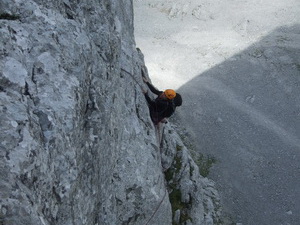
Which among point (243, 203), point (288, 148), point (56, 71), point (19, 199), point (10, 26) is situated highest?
point (10, 26)

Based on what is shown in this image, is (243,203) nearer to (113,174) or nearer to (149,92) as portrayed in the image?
(149,92)

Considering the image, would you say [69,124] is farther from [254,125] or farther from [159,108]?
[254,125]

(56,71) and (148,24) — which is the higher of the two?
(56,71)

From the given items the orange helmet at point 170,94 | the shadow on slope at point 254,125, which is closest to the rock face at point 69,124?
the orange helmet at point 170,94

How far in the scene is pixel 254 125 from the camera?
85.1 feet

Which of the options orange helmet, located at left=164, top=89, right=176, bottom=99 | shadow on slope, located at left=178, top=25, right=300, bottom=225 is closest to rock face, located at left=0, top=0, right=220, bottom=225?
orange helmet, located at left=164, top=89, right=176, bottom=99

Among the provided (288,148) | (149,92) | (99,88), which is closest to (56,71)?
(99,88)

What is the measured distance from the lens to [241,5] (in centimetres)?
3834

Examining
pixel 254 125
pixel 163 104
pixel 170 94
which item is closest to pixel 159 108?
pixel 163 104

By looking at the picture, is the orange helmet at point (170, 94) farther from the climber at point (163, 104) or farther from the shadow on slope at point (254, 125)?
the shadow on slope at point (254, 125)

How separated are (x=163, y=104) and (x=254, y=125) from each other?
15.2 meters

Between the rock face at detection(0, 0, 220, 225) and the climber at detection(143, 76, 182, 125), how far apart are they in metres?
1.93

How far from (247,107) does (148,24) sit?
17099 mm

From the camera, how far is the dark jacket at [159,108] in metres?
13.5
